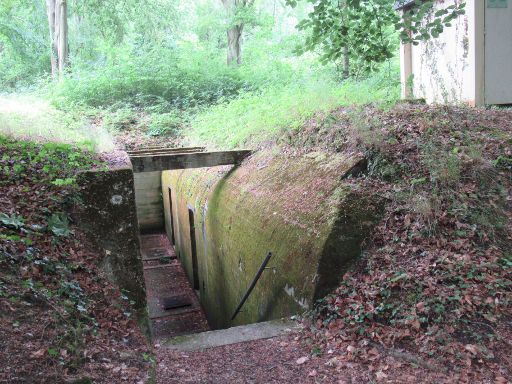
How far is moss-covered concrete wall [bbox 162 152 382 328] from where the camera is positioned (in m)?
5.73

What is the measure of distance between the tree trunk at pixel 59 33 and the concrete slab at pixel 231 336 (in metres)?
17.5

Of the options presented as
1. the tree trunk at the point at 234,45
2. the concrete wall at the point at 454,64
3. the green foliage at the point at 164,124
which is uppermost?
the tree trunk at the point at 234,45

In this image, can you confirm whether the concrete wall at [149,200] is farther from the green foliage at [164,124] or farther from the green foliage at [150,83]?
the green foliage at [150,83]

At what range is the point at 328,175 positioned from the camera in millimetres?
6723

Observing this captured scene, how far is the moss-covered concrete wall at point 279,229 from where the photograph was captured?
5.73 meters

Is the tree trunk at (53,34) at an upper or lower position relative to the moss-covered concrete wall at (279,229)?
upper

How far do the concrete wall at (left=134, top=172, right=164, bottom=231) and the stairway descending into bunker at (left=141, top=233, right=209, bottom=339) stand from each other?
1.60 metres

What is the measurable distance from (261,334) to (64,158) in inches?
156

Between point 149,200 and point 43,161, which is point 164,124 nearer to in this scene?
point 149,200

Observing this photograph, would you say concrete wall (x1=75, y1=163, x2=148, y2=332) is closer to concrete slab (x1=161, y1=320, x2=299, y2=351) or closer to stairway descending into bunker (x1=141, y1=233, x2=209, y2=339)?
concrete slab (x1=161, y1=320, x2=299, y2=351)

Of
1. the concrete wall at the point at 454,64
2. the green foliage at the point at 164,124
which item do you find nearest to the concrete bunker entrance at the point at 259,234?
the green foliage at the point at 164,124

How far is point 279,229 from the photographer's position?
664 centimetres

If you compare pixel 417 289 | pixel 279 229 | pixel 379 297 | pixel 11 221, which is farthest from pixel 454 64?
pixel 11 221

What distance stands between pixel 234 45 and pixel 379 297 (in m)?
18.7
